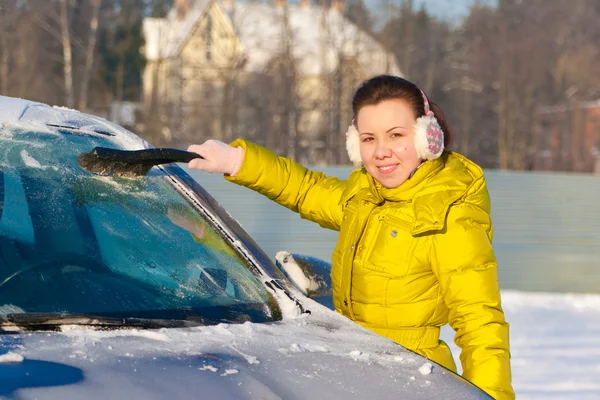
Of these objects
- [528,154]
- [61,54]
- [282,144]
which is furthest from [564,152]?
[61,54]

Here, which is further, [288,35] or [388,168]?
[288,35]

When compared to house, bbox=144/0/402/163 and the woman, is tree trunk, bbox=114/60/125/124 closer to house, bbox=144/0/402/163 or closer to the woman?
house, bbox=144/0/402/163

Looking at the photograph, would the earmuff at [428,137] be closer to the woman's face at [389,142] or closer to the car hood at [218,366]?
the woman's face at [389,142]

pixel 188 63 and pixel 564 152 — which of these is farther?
pixel 564 152

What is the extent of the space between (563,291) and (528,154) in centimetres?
3118

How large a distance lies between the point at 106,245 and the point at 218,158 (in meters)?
0.48

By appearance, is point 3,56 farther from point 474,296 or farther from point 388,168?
point 474,296

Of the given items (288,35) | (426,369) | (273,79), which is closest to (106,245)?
(426,369)

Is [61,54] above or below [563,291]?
above

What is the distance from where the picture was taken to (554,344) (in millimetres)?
9070

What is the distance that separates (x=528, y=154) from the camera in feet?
143

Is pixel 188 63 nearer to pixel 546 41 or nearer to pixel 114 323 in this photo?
pixel 546 41

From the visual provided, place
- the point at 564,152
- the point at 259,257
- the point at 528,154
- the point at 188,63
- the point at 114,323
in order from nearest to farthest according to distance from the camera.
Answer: the point at 114,323 → the point at 259,257 → the point at 188,63 → the point at 528,154 → the point at 564,152

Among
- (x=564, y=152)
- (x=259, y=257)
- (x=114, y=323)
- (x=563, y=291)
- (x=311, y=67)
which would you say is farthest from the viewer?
(x=564, y=152)
